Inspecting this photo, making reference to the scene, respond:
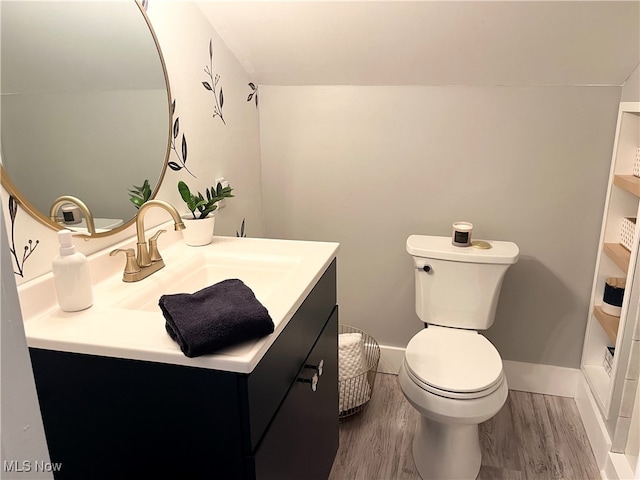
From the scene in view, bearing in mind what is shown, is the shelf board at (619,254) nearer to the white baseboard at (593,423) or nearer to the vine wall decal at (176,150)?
Answer: the white baseboard at (593,423)

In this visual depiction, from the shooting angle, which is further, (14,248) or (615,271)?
(615,271)

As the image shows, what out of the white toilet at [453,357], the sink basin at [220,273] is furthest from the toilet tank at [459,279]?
the sink basin at [220,273]

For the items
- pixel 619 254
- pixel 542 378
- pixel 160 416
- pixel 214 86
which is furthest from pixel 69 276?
pixel 542 378

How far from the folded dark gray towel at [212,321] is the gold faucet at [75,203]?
399 millimetres

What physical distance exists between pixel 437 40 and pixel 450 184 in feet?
2.06

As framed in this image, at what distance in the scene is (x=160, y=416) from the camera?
3.34 ft

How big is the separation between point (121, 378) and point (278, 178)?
155 centimetres

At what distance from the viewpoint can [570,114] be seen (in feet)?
6.79

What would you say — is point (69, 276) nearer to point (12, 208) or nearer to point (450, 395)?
point (12, 208)

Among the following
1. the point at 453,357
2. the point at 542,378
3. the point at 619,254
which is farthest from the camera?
the point at 542,378

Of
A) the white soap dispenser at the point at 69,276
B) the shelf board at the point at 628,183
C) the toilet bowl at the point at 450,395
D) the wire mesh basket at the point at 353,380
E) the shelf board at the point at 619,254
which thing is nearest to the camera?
the white soap dispenser at the point at 69,276

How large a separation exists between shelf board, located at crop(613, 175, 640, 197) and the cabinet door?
1157 mm

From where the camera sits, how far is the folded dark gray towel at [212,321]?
94cm

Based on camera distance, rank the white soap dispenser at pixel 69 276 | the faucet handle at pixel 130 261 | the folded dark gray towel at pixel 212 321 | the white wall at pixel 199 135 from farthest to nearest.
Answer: the faucet handle at pixel 130 261 → the white wall at pixel 199 135 → the white soap dispenser at pixel 69 276 → the folded dark gray towel at pixel 212 321
